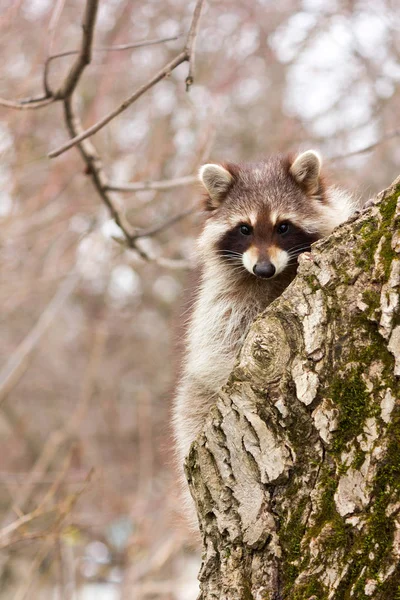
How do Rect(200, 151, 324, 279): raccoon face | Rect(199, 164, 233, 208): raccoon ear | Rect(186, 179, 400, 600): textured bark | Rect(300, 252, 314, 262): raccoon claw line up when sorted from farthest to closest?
Rect(199, 164, 233, 208): raccoon ear → Rect(200, 151, 324, 279): raccoon face → Rect(300, 252, 314, 262): raccoon claw → Rect(186, 179, 400, 600): textured bark

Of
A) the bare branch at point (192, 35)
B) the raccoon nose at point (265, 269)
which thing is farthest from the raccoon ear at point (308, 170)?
the bare branch at point (192, 35)

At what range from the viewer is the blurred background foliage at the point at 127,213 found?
289 inches

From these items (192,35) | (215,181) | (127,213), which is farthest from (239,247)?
(127,213)

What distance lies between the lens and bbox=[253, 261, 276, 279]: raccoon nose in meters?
3.90

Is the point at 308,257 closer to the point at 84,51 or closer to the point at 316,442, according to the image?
the point at 316,442

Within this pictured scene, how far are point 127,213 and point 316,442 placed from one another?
21.3 feet

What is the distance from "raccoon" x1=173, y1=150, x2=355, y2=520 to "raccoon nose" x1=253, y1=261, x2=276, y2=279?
0.37 feet

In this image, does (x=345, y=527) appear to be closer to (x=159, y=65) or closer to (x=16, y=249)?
(x=16, y=249)

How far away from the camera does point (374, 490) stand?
2.26 meters

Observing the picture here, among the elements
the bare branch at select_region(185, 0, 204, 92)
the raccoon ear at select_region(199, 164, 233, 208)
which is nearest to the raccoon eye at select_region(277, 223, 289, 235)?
the raccoon ear at select_region(199, 164, 233, 208)

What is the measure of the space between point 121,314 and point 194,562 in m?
4.24

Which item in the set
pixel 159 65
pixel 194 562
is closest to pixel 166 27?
pixel 159 65

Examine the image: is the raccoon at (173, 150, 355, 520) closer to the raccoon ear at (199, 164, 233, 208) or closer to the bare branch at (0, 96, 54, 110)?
the raccoon ear at (199, 164, 233, 208)

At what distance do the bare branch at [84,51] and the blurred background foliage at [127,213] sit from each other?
5.98 feet
